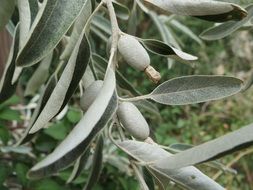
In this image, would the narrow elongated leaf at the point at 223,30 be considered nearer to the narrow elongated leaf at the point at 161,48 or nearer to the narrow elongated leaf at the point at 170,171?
the narrow elongated leaf at the point at 161,48

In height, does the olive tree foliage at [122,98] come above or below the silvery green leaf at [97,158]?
above

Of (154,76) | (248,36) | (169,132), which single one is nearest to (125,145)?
(154,76)

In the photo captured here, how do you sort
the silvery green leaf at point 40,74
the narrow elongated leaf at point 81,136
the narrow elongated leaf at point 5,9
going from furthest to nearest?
the silvery green leaf at point 40,74, the narrow elongated leaf at point 5,9, the narrow elongated leaf at point 81,136

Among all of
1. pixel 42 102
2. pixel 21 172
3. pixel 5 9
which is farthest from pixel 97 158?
pixel 21 172

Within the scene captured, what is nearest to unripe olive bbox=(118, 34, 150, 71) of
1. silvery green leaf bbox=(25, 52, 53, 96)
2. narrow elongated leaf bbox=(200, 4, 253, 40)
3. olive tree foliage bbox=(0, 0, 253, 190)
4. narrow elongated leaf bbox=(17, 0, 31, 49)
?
olive tree foliage bbox=(0, 0, 253, 190)

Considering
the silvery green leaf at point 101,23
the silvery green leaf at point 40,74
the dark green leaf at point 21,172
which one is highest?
the silvery green leaf at point 101,23

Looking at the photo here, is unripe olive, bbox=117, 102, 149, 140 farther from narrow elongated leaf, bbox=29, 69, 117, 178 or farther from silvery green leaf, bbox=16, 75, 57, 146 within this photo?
silvery green leaf, bbox=16, 75, 57, 146

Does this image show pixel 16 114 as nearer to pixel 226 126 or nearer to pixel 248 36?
pixel 226 126

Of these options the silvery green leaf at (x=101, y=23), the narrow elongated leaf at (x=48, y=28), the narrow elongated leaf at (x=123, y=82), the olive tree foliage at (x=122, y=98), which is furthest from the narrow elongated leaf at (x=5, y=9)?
the silvery green leaf at (x=101, y=23)
